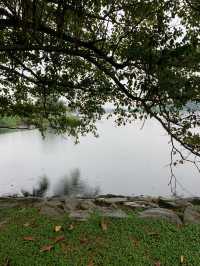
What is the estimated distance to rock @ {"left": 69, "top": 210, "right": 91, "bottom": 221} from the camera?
7574 millimetres

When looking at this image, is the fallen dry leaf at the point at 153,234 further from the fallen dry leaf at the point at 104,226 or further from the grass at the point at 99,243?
the fallen dry leaf at the point at 104,226

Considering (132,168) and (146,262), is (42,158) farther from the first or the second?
(146,262)

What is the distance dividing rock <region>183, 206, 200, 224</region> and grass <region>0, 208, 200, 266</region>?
346 millimetres

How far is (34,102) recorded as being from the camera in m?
15.1

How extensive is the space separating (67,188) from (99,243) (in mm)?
14971

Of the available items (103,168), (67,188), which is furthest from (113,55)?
(103,168)

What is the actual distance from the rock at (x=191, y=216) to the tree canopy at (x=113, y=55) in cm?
168

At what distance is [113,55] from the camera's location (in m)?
8.15

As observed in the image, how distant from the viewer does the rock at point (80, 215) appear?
7574 mm

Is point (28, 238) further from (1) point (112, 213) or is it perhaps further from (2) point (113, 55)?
(2) point (113, 55)

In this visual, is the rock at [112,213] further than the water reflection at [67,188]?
No

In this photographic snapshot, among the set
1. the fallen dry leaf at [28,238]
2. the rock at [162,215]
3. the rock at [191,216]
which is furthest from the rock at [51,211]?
the rock at [191,216]

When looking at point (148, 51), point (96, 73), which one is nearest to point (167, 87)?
point (148, 51)

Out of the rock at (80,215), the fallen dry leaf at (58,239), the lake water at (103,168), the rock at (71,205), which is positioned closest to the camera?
the fallen dry leaf at (58,239)
